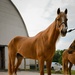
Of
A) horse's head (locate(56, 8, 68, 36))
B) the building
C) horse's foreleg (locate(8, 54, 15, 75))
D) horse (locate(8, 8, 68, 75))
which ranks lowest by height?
horse's foreleg (locate(8, 54, 15, 75))

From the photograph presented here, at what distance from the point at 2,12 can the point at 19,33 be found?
151 inches

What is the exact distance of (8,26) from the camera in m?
32.7

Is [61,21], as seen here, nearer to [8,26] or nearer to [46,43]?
[46,43]

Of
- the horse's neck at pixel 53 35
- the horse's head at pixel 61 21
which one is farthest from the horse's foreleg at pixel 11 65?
the horse's head at pixel 61 21

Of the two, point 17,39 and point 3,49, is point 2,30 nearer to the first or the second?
point 3,49

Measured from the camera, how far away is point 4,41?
105 ft

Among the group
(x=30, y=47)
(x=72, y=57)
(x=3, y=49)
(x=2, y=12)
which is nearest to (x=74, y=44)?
(x=72, y=57)

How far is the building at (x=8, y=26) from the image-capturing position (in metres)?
30.8

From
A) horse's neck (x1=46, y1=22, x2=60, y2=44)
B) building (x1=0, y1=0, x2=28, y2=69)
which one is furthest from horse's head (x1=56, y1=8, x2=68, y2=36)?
building (x1=0, y1=0, x2=28, y2=69)

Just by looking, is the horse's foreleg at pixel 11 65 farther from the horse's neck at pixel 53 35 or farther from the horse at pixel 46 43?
the horse's neck at pixel 53 35

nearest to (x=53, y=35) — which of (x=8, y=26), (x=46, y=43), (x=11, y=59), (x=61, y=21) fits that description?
(x=46, y=43)

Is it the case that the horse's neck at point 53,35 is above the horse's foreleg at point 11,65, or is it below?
above

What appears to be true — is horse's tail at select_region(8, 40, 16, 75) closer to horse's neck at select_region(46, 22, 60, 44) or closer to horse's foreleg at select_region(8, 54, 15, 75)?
horse's foreleg at select_region(8, 54, 15, 75)

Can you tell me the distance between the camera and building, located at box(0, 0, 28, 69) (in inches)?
1211
